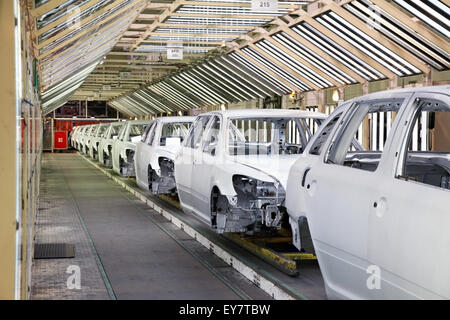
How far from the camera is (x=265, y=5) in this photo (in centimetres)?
1594

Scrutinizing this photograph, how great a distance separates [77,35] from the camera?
1245cm

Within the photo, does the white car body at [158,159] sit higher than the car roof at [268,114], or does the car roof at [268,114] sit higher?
the car roof at [268,114]

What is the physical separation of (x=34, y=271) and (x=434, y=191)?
4.92 m

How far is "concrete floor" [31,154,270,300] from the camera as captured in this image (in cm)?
638

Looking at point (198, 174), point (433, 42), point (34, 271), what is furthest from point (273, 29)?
point (34, 271)

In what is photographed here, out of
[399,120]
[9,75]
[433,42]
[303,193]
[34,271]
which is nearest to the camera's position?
[9,75]

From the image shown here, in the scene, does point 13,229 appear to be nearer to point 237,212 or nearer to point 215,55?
point 237,212

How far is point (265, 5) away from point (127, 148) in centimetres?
508

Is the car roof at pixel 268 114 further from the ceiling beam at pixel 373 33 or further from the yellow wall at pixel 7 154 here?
the ceiling beam at pixel 373 33

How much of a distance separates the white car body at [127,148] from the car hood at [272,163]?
9056 millimetres

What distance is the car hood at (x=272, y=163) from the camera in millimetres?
7328
